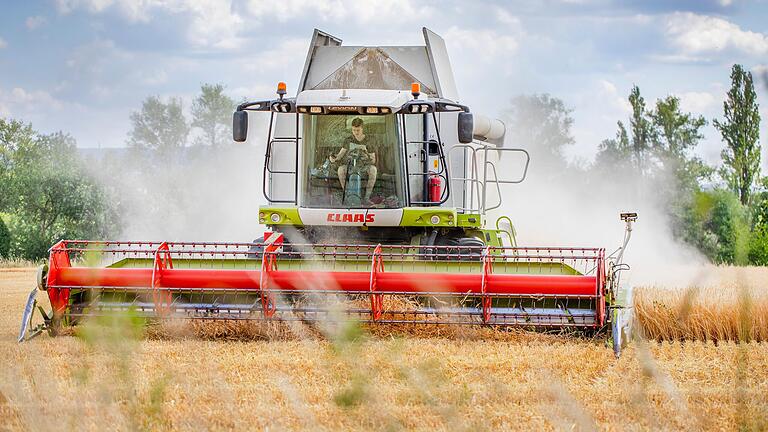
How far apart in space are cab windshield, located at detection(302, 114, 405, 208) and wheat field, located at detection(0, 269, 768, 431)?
173 centimetres

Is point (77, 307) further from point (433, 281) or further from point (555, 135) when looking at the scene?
point (555, 135)

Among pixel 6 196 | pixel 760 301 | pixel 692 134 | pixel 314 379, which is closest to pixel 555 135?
pixel 692 134

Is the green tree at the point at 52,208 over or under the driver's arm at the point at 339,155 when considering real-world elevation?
under

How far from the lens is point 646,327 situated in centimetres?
665

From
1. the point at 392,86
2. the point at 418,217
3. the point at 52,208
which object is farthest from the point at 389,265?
the point at 52,208

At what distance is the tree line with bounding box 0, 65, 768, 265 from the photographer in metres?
25.8

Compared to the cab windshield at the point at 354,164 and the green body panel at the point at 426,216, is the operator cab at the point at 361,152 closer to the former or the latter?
the cab windshield at the point at 354,164

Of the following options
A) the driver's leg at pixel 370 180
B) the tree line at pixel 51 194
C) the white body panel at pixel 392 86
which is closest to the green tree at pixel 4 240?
the tree line at pixel 51 194

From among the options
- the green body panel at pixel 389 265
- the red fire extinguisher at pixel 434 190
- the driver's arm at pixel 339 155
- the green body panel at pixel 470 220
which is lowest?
the green body panel at pixel 389 265

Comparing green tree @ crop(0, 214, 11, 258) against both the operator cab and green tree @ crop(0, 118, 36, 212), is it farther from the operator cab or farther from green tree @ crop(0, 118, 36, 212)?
the operator cab

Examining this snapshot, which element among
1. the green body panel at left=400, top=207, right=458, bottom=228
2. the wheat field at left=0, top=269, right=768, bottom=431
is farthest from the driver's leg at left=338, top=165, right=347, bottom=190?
the wheat field at left=0, top=269, right=768, bottom=431

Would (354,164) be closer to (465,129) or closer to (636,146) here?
(465,129)

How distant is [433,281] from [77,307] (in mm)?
2309

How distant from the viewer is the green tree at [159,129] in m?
44.8
